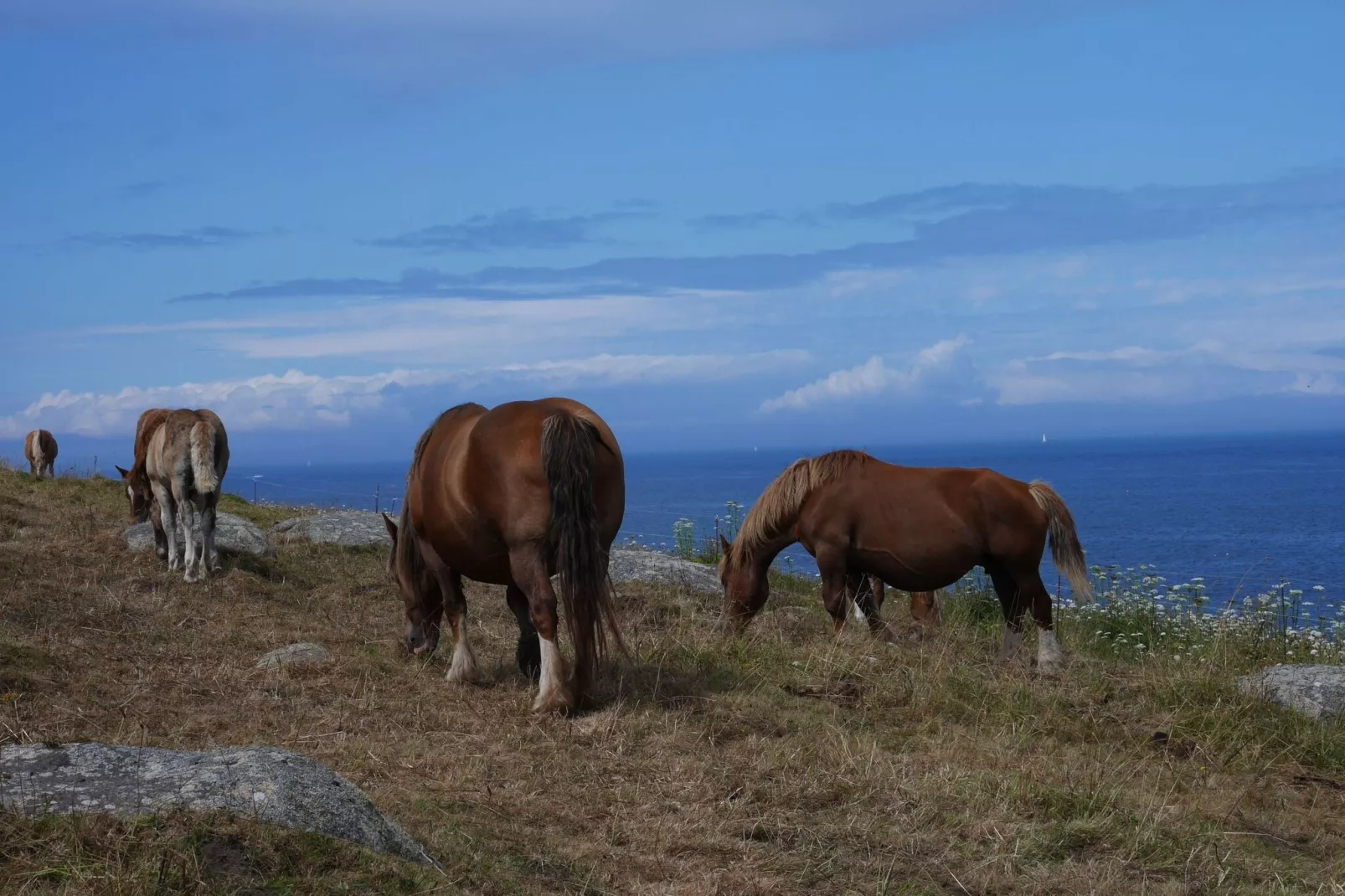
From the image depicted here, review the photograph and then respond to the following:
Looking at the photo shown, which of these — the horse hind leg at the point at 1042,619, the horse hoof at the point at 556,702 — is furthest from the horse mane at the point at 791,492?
the horse hoof at the point at 556,702

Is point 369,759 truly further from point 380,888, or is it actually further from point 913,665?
point 913,665

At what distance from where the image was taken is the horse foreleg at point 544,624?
7.34 m

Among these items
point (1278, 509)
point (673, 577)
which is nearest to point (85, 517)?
point (673, 577)

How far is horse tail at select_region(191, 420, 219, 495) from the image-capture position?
39.2 feet

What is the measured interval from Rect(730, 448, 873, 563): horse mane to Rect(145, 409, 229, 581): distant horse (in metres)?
5.25

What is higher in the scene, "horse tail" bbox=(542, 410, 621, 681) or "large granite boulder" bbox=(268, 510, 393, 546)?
"horse tail" bbox=(542, 410, 621, 681)

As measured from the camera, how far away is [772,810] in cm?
557

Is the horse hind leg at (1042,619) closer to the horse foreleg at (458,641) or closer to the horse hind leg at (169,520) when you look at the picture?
the horse foreleg at (458,641)

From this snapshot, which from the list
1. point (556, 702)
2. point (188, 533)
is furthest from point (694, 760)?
point (188, 533)

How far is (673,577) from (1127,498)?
63.5m

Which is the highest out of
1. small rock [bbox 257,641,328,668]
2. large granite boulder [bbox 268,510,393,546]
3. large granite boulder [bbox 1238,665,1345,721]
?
large granite boulder [bbox 268,510,393,546]

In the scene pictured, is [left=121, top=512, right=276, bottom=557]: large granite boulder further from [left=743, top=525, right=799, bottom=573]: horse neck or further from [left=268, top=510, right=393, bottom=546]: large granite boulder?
[left=743, top=525, right=799, bottom=573]: horse neck

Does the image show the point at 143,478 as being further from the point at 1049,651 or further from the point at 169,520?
the point at 1049,651

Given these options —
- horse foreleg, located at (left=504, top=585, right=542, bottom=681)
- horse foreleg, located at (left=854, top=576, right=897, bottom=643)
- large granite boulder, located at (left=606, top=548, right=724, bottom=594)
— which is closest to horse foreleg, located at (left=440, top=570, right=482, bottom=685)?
horse foreleg, located at (left=504, top=585, right=542, bottom=681)
